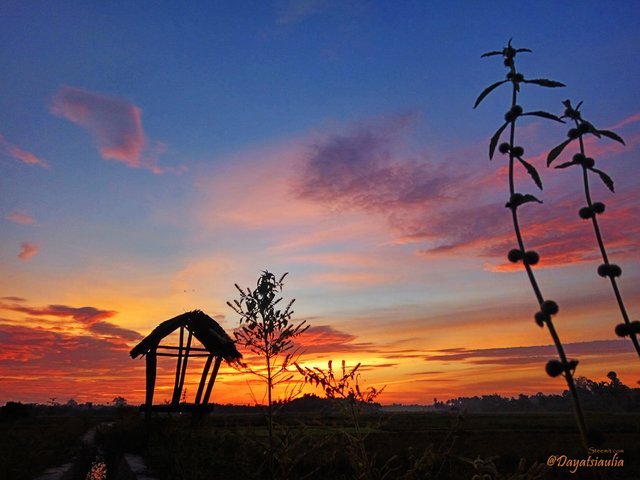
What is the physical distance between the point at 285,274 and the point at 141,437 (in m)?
11.5

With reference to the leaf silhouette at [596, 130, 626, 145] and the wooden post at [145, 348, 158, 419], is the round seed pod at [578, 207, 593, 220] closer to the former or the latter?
the leaf silhouette at [596, 130, 626, 145]

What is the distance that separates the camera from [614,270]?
1401 mm

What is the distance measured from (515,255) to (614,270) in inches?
13.1

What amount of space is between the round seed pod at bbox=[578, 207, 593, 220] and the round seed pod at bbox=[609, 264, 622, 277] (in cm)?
17

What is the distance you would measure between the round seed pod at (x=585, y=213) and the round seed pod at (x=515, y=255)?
32 centimetres

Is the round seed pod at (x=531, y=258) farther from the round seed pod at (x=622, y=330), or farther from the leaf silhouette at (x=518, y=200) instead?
the round seed pod at (x=622, y=330)

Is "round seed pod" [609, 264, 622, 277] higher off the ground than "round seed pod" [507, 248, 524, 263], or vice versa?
"round seed pod" [507, 248, 524, 263]

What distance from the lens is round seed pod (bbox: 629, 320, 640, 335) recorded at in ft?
4.26

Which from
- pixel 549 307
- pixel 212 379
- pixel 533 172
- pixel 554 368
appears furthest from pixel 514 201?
pixel 212 379

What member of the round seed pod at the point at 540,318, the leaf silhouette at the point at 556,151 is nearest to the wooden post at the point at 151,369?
the leaf silhouette at the point at 556,151

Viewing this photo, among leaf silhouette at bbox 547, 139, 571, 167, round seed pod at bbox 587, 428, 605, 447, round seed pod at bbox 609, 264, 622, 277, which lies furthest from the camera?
leaf silhouette at bbox 547, 139, 571, 167

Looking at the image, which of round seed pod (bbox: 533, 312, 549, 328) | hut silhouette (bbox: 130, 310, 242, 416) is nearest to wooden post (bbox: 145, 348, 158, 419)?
hut silhouette (bbox: 130, 310, 242, 416)

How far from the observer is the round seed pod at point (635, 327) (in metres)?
1.30

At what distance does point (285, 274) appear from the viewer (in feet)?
25.9
